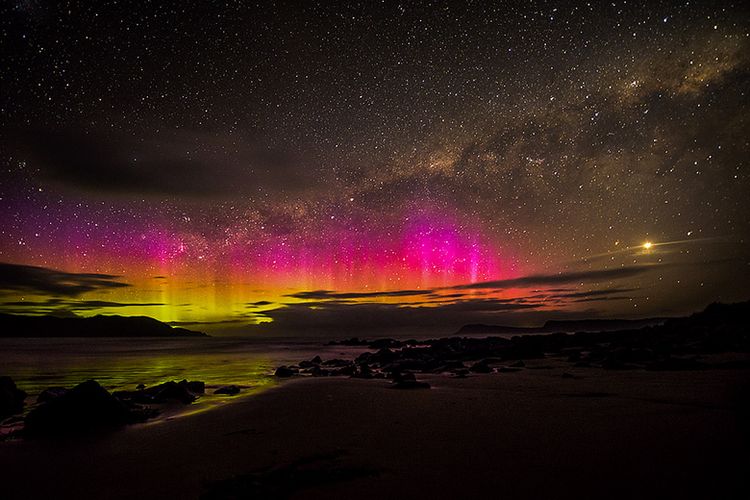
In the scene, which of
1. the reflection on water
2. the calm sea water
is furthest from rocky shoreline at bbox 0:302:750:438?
the calm sea water

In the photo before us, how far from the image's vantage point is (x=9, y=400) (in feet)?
24.4

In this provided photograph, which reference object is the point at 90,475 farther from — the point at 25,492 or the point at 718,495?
the point at 718,495

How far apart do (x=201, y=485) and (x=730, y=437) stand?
5.35 meters

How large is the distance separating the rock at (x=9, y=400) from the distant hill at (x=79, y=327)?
149330 millimetres

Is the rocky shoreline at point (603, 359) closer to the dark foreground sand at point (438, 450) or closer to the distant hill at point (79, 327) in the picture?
the dark foreground sand at point (438, 450)

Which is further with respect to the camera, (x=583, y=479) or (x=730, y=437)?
(x=730, y=437)

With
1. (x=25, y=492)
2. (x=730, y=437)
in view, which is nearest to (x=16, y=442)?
(x=25, y=492)

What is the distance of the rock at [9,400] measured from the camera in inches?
282

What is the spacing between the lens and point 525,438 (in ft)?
14.1

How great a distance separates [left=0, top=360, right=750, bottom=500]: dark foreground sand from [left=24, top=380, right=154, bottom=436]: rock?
0.51 meters

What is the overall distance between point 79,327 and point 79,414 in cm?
19069

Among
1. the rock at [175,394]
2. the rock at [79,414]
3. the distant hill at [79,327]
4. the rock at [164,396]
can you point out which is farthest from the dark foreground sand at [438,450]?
the distant hill at [79,327]

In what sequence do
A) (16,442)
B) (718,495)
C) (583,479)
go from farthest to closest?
(16,442), (583,479), (718,495)

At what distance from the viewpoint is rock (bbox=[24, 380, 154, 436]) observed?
17.6 ft
